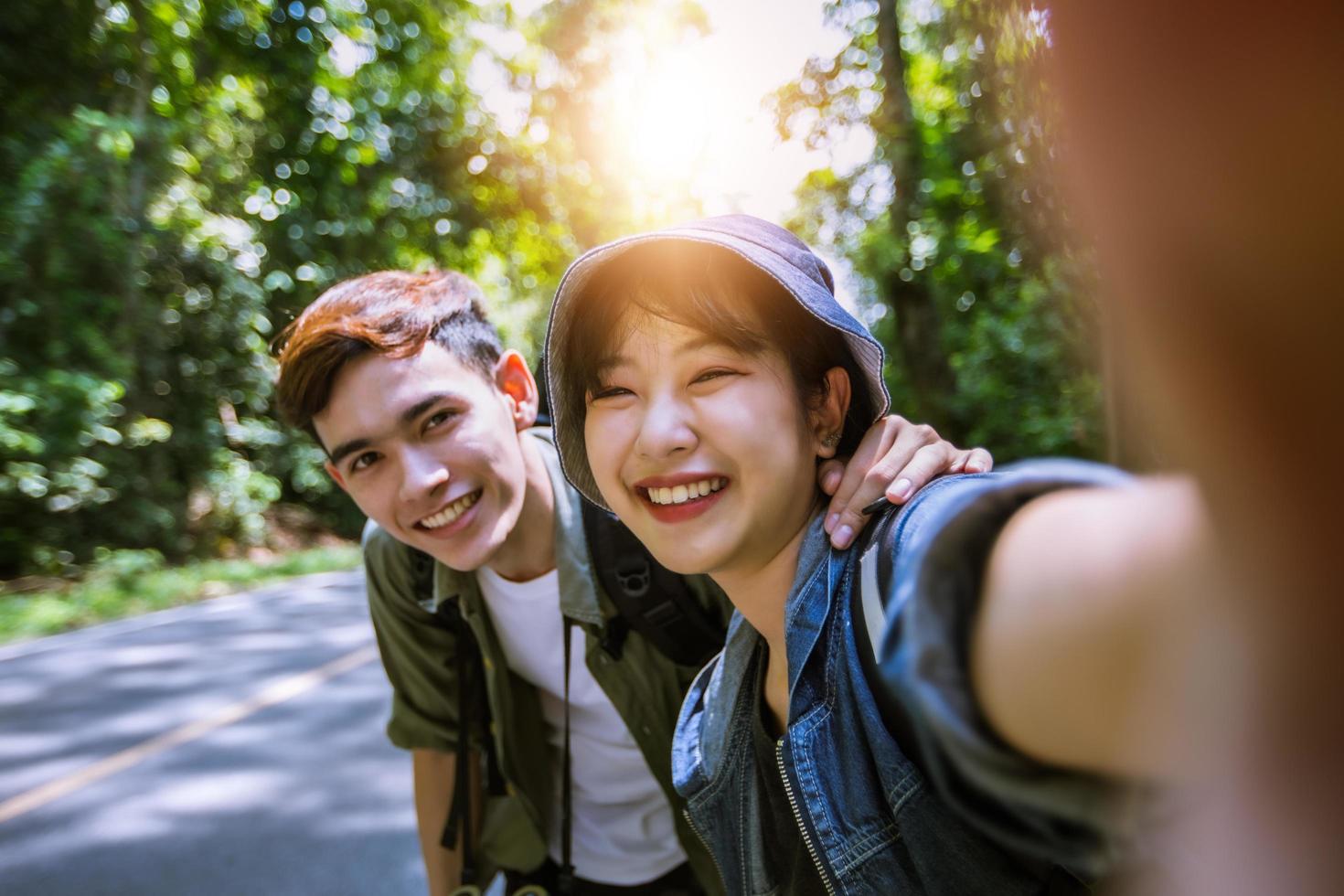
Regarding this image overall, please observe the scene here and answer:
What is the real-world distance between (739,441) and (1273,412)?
85 centimetres

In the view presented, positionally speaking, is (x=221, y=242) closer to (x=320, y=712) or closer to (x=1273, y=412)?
(x=320, y=712)

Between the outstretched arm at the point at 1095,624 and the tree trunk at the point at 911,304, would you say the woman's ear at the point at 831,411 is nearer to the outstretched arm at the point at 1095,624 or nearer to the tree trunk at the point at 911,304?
the outstretched arm at the point at 1095,624

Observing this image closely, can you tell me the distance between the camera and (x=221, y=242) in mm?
14117

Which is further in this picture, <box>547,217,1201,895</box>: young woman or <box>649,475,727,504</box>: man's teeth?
<box>649,475,727,504</box>: man's teeth

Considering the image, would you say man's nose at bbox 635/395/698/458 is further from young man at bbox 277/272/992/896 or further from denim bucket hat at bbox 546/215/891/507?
young man at bbox 277/272/992/896

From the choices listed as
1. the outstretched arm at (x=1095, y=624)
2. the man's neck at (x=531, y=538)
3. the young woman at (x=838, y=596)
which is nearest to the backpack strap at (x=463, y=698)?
the man's neck at (x=531, y=538)

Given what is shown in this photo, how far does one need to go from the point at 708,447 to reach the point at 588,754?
1.37m

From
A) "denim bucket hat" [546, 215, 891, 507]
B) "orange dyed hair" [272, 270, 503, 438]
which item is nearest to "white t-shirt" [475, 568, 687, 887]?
"orange dyed hair" [272, 270, 503, 438]

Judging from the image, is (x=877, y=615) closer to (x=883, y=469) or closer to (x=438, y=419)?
(x=883, y=469)

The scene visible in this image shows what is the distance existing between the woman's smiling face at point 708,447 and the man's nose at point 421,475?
778 millimetres

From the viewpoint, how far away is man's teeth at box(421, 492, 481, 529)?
1.95 metres

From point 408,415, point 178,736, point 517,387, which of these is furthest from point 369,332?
point 178,736

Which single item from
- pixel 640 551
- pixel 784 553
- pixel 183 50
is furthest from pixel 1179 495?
pixel 183 50

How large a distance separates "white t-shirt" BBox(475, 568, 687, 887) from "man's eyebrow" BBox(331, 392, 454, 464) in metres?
0.48
